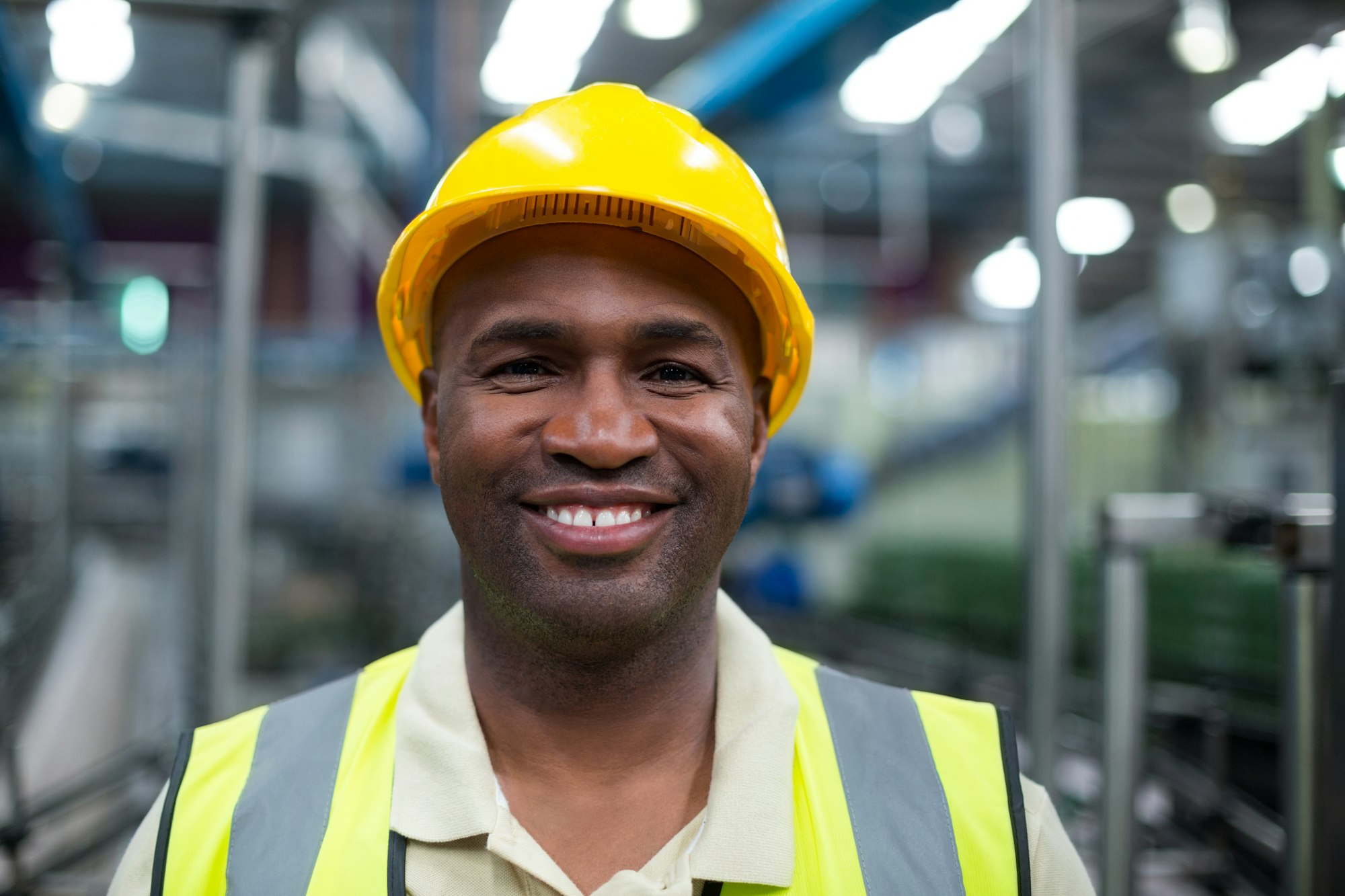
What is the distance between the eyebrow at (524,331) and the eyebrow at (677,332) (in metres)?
0.09

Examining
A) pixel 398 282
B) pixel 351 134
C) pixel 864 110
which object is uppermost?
pixel 351 134

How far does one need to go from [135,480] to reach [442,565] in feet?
9.35

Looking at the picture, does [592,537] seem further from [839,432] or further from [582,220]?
[839,432]

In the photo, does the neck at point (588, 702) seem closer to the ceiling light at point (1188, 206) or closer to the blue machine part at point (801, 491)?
the blue machine part at point (801, 491)

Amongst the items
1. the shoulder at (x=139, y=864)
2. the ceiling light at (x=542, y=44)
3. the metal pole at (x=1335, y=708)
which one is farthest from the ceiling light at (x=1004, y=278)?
the shoulder at (x=139, y=864)

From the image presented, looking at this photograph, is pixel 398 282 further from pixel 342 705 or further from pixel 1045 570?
pixel 1045 570

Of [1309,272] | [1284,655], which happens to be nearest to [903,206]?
[1309,272]

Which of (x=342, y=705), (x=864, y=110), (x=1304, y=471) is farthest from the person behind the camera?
(x=864, y=110)

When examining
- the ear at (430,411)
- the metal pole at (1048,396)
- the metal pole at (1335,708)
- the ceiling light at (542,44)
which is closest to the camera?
the ear at (430,411)

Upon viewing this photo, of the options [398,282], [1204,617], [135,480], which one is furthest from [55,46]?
[1204,617]

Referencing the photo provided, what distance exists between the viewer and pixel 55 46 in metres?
5.73

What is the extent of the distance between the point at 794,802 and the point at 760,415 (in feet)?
1.84

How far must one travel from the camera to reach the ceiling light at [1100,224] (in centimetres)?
1334

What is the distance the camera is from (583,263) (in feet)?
4.13
